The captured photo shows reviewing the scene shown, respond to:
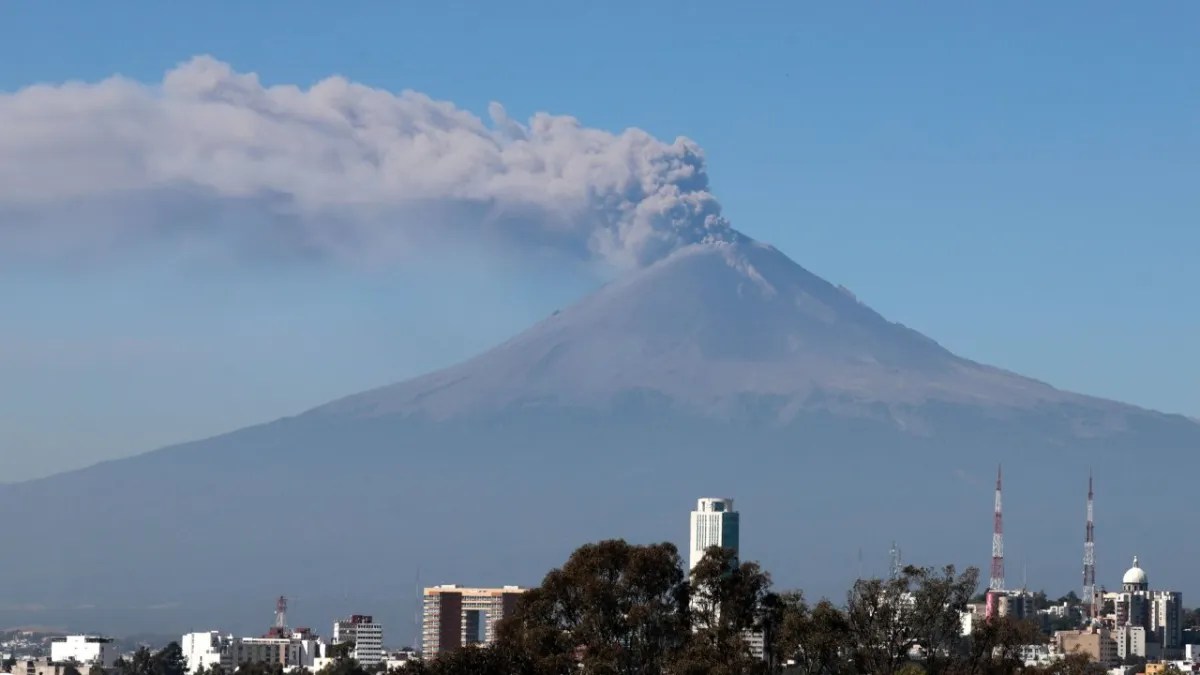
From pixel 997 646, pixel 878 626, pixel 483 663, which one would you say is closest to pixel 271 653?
pixel 997 646

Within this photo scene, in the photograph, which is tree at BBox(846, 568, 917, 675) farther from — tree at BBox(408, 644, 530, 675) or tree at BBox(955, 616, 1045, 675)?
tree at BBox(408, 644, 530, 675)

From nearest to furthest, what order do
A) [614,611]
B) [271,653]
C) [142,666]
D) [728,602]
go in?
[614,611], [728,602], [142,666], [271,653]

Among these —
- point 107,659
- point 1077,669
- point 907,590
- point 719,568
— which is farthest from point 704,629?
point 107,659

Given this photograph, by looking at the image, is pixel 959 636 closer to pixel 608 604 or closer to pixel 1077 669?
pixel 1077 669

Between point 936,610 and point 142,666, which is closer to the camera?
point 936,610

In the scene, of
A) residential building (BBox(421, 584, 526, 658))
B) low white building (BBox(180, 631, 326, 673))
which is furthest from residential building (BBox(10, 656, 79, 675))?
residential building (BBox(421, 584, 526, 658))

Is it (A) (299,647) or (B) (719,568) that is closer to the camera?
(B) (719,568)

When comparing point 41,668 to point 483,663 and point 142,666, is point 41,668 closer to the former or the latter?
point 142,666

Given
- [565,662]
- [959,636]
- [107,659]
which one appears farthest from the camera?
[107,659]
